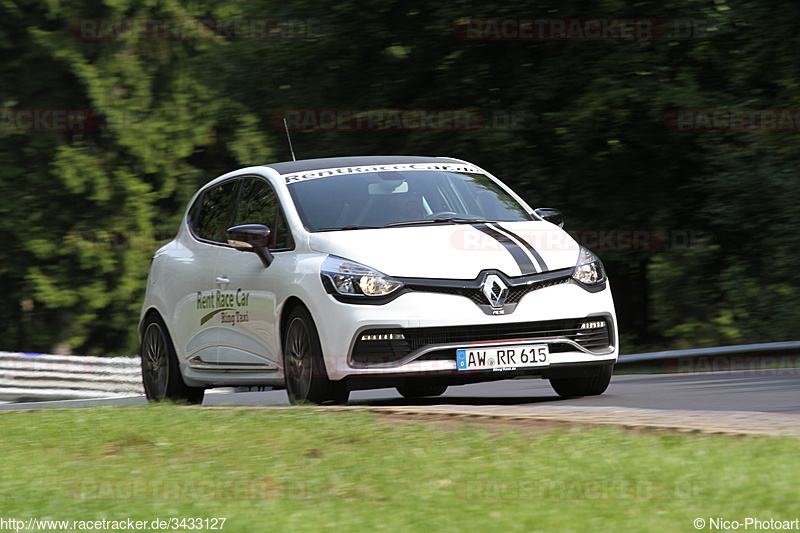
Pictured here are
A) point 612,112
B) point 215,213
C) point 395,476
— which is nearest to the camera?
point 395,476

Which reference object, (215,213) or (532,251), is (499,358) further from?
(215,213)

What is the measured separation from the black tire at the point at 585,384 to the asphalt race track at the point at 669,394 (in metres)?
0.08

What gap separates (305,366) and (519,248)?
62.6 inches

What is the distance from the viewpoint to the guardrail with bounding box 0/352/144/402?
23312 millimetres

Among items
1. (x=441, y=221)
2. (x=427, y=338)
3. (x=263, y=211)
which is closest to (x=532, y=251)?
(x=441, y=221)

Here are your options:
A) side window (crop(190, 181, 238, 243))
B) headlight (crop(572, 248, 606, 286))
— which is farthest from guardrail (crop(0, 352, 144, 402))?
headlight (crop(572, 248, 606, 286))

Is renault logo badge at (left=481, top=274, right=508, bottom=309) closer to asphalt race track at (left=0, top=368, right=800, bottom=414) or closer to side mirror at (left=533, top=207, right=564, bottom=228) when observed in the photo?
asphalt race track at (left=0, top=368, right=800, bottom=414)

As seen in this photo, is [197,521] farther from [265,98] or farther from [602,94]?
[265,98]

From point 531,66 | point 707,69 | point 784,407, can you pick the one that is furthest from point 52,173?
point 784,407

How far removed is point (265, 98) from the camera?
75.4 feet

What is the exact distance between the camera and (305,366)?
920cm

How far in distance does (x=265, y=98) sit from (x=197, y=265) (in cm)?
1241

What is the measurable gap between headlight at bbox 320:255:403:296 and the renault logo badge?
0.55m

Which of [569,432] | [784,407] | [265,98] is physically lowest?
[265,98]
